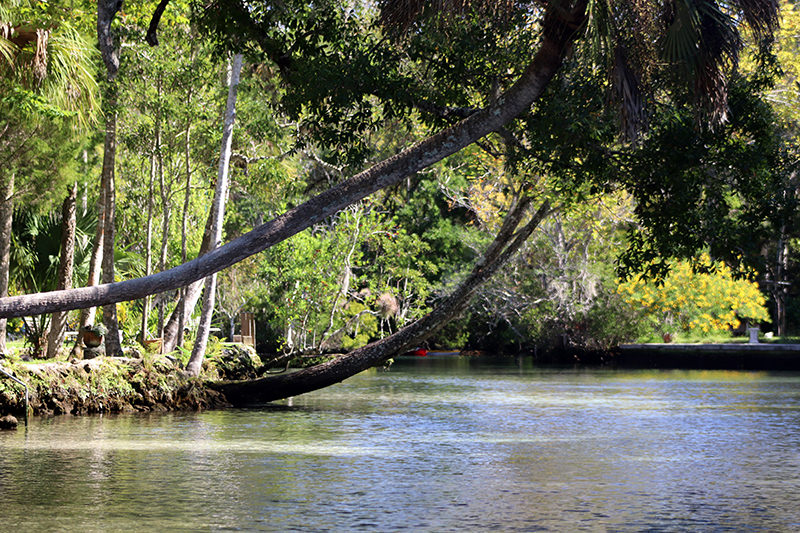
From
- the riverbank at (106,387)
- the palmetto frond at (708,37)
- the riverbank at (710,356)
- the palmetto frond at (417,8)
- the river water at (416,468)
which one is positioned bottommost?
the river water at (416,468)

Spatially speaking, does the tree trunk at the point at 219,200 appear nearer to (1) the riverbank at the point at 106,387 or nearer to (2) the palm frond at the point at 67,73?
(1) the riverbank at the point at 106,387

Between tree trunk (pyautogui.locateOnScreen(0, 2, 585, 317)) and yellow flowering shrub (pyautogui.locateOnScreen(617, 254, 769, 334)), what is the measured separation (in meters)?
37.6

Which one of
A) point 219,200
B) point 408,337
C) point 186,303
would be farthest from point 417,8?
point 186,303

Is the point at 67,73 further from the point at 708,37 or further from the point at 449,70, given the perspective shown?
the point at 708,37

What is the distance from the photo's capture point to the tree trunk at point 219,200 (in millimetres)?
26750

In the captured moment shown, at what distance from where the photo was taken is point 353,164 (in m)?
17.3

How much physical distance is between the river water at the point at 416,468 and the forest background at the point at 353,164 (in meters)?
3.02

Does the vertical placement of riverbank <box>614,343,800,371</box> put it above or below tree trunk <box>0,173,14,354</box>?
below

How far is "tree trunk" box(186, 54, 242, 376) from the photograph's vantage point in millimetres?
26750

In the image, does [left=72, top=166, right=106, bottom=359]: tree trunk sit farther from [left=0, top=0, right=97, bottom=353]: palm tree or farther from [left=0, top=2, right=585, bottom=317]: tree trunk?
[left=0, top=2, right=585, bottom=317]: tree trunk

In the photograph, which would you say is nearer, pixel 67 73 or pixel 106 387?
pixel 67 73

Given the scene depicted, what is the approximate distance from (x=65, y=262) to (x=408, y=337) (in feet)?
25.5

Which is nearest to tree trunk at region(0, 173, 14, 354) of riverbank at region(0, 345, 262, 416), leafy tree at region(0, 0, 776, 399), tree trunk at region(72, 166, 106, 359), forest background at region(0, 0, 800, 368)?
forest background at region(0, 0, 800, 368)

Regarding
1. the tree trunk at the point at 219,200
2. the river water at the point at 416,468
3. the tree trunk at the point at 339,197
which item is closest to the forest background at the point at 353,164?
the tree trunk at the point at 219,200
